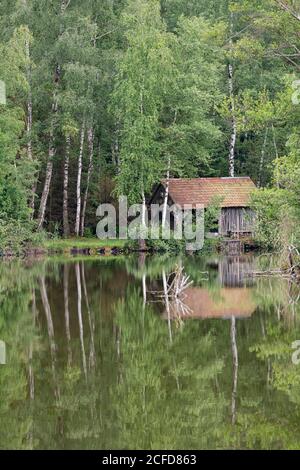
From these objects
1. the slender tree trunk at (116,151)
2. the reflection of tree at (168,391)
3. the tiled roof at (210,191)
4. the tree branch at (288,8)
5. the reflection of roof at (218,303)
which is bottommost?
the reflection of tree at (168,391)

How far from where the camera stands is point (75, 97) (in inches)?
1517

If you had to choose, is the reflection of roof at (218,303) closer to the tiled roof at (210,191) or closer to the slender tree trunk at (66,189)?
the slender tree trunk at (66,189)

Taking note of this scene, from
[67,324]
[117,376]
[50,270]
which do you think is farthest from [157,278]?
[117,376]

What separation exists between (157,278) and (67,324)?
9.83 meters

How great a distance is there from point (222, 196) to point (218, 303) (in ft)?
76.2

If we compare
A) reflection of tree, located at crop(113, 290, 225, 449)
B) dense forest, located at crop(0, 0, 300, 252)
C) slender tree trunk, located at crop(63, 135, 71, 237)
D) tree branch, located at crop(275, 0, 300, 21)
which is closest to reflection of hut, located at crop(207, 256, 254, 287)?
dense forest, located at crop(0, 0, 300, 252)

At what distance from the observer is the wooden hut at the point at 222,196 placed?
43.0 meters

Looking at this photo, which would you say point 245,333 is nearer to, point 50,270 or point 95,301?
point 95,301

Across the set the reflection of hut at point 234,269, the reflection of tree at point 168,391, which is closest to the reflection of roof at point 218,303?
the reflection of hut at point 234,269

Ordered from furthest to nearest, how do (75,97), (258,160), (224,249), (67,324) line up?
(258,160) → (224,249) → (75,97) → (67,324)

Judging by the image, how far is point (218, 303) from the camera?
20219 mm

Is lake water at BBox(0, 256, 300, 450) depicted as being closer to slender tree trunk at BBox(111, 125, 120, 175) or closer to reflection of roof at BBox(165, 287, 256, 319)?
reflection of roof at BBox(165, 287, 256, 319)

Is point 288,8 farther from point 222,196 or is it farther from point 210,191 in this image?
point 210,191

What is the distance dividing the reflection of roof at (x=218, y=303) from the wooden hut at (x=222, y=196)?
1983 centimetres
